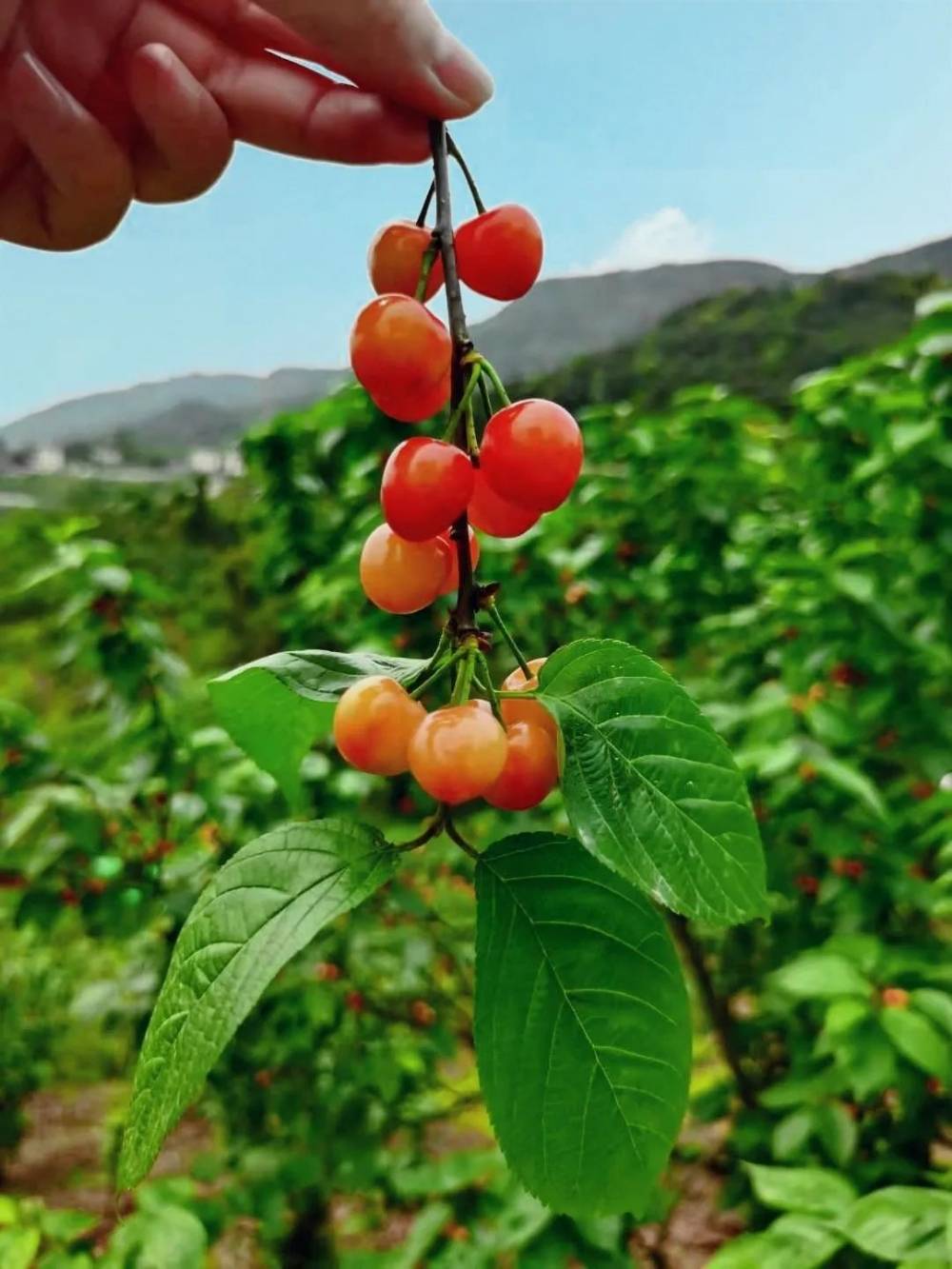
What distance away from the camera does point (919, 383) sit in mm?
1615

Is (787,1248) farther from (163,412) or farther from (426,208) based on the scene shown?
(163,412)

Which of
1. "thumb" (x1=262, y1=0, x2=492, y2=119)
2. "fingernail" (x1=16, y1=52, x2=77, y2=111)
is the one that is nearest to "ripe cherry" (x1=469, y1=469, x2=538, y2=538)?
"thumb" (x1=262, y1=0, x2=492, y2=119)

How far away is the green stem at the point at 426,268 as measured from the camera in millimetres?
389

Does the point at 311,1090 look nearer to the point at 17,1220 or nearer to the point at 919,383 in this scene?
the point at 17,1220

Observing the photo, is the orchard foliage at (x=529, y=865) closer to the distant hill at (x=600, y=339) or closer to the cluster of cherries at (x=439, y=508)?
the cluster of cherries at (x=439, y=508)

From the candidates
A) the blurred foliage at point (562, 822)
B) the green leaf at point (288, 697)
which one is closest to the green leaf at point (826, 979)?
the blurred foliage at point (562, 822)

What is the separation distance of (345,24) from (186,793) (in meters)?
1.25

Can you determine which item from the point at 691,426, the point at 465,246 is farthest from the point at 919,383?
the point at 465,246

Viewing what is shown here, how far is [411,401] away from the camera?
40cm

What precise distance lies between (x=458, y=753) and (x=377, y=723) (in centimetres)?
4

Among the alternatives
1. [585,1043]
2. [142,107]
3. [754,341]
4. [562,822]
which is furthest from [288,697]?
[754,341]

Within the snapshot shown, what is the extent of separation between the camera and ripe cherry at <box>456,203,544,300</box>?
0.43 metres

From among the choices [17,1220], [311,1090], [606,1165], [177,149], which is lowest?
[311,1090]

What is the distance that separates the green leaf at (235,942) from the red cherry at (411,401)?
15 cm
